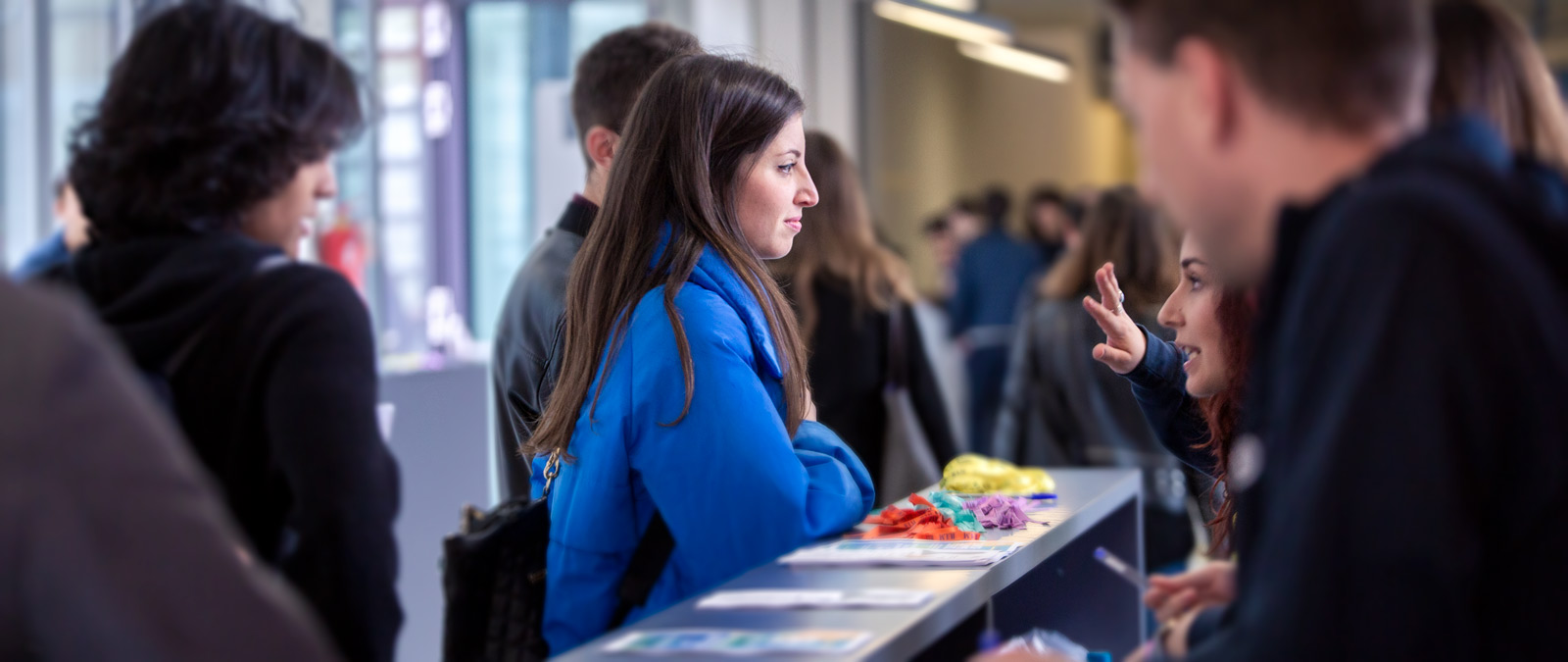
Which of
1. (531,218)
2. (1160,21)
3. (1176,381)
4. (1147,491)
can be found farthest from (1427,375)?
(531,218)

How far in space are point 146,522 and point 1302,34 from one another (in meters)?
0.87

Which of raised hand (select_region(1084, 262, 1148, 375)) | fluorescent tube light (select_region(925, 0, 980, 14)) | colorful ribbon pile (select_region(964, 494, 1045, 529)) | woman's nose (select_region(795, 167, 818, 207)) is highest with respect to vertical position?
fluorescent tube light (select_region(925, 0, 980, 14))

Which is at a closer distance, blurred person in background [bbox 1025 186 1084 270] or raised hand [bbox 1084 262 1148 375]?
raised hand [bbox 1084 262 1148 375]

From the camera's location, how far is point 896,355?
3883 millimetres

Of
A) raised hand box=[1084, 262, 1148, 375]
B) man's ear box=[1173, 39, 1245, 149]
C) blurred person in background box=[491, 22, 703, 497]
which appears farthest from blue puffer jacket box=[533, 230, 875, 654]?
man's ear box=[1173, 39, 1245, 149]

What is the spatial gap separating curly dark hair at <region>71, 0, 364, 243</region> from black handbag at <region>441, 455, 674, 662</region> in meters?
0.54

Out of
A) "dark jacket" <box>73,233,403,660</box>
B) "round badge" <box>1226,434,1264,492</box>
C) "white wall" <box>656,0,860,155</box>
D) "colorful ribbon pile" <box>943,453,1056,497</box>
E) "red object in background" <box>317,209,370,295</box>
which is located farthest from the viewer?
"white wall" <box>656,0,860,155</box>

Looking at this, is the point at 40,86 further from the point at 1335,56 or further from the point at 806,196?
the point at 1335,56

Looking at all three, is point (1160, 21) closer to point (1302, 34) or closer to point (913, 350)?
point (1302, 34)

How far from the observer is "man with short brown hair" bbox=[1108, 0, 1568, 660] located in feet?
3.02

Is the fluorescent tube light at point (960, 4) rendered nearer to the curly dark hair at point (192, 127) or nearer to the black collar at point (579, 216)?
the black collar at point (579, 216)

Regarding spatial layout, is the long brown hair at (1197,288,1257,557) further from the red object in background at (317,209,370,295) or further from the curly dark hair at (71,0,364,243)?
the red object in background at (317,209,370,295)

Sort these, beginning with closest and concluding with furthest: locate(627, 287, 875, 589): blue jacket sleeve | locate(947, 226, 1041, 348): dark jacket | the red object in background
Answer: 1. locate(627, 287, 875, 589): blue jacket sleeve
2. the red object in background
3. locate(947, 226, 1041, 348): dark jacket

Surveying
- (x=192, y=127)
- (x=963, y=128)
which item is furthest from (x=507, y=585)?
(x=963, y=128)
